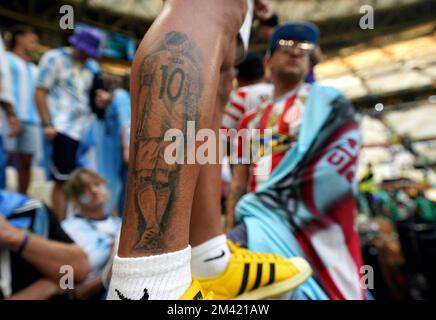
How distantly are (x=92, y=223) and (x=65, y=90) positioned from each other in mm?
1079

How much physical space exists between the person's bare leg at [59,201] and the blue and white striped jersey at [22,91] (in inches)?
18.3

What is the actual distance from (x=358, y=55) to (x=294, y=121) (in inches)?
522

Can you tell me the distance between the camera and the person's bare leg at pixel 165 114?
0.50 meters

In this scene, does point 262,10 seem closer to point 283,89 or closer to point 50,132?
point 283,89

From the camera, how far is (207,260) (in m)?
0.77

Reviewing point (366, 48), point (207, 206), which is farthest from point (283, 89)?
point (366, 48)

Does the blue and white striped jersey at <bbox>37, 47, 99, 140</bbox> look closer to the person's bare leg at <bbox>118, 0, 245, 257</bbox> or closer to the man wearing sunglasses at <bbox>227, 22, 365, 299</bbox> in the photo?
the man wearing sunglasses at <bbox>227, 22, 365, 299</bbox>

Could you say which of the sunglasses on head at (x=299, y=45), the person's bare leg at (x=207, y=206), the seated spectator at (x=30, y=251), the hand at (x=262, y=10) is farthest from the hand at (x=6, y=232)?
the sunglasses on head at (x=299, y=45)

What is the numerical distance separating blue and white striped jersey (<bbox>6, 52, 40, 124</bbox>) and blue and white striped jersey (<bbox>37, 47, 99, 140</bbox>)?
0.50 ft

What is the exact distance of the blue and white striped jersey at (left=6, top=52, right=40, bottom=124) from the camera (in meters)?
2.32

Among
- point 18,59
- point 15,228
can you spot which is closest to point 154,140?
point 15,228

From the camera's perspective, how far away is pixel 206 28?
555 mm

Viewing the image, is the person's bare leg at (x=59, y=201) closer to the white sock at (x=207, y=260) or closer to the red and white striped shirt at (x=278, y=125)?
the red and white striped shirt at (x=278, y=125)
